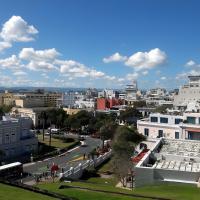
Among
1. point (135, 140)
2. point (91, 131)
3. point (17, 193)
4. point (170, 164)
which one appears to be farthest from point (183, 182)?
point (91, 131)

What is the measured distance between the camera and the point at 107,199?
26.3 m

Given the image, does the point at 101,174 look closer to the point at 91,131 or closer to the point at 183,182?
the point at 183,182

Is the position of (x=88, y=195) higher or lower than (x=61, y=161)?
higher

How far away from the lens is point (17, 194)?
26.8 metres

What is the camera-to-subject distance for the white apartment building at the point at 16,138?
2420 inches

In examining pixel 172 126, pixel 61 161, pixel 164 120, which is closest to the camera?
pixel 61 161

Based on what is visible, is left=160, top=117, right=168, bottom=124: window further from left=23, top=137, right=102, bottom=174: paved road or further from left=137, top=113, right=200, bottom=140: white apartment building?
left=23, top=137, right=102, bottom=174: paved road

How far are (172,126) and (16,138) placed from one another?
89.2 ft

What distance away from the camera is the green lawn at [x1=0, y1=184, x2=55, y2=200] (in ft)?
83.6

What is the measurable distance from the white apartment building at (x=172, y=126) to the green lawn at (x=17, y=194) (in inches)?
1519

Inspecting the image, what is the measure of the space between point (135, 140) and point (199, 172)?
2925cm

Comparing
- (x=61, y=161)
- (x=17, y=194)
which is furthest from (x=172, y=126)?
(x=17, y=194)

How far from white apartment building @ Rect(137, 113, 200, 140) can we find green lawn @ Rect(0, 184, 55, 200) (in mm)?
38587

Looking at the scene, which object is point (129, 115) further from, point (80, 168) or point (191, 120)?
point (80, 168)
